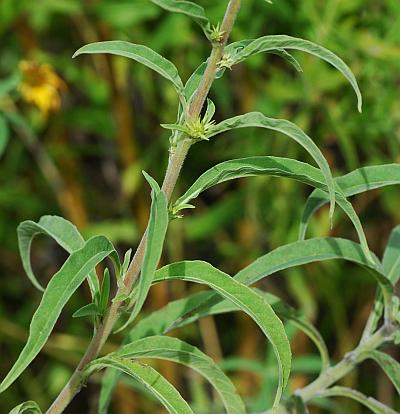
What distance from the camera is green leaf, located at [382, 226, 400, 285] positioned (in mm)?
781

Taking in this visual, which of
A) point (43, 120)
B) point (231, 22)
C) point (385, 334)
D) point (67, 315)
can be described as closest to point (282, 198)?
point (43, 120)

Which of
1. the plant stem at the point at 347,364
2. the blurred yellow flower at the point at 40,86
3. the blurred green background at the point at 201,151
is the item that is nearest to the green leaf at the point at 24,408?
the plant stem at the point at 347,364

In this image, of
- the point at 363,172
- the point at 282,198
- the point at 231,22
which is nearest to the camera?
the point at 231,22

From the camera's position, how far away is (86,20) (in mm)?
1728

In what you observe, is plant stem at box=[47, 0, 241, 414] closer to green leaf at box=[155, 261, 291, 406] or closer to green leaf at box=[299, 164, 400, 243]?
green leaf at box=[155, 261, 291, 406]

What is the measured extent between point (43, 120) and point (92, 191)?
334mm

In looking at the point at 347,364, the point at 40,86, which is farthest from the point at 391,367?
the point at 40,86

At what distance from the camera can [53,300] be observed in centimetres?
59

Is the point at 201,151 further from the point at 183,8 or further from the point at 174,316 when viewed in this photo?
the point at 183,8

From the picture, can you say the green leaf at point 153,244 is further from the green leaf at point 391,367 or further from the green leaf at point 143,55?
the green leaf at point 391,367

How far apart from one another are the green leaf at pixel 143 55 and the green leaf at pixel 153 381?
0.66 feet

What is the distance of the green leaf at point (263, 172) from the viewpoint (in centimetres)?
61

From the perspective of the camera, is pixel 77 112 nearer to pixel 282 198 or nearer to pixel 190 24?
pixel 190 24

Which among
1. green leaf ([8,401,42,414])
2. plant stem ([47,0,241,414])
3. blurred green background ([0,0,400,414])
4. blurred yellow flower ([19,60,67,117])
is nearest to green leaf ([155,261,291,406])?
plant stem ([47,0,241,414])
